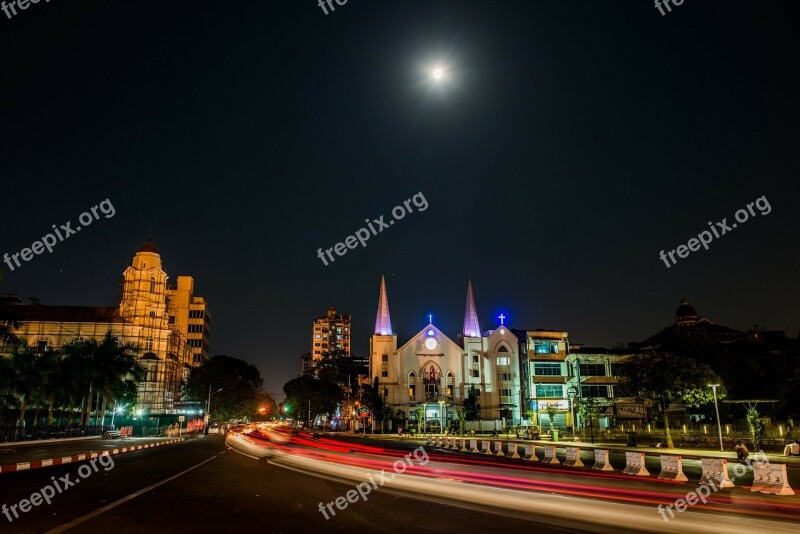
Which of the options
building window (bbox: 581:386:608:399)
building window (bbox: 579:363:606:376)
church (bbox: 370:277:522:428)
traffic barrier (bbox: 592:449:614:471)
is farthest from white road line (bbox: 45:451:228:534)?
church (bbox: 370:277:522:428)

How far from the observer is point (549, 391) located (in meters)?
84.7

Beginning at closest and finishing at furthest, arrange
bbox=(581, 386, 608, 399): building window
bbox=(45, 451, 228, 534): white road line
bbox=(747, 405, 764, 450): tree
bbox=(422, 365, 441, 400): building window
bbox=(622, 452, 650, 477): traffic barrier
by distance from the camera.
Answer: bbox=(45, 451, 228, 534): white road line < bbox=(622, 452, 650, 477): traffic barrier < bbox=(747, 405, 764, 450): tree < bbox=(581, 386, 608, 399): building window < bbox=(422, 365, 441, 400): building window

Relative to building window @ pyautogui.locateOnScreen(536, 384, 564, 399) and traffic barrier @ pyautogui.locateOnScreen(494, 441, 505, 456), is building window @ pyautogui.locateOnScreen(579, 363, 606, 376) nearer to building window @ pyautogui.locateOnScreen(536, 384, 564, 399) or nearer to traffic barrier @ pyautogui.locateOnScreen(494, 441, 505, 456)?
building window @ pyautogui.locateOnScreen(536, 384, 564, 399)

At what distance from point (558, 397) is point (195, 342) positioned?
7899 cm

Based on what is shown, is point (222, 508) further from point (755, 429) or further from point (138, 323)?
point (138, 323)

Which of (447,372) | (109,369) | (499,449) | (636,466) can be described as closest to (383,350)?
(447,372)

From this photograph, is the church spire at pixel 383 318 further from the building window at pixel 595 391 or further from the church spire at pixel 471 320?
the building window at pixel 595 391

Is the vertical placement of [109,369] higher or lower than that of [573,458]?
higher

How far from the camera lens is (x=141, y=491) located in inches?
662

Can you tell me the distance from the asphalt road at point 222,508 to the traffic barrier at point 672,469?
1015 centimetres

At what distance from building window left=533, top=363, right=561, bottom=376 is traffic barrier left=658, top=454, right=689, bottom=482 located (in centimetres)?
6616

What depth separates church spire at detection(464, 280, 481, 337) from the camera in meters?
97.6

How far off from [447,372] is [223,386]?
3608cm

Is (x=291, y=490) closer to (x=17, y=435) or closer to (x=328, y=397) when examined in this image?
(x=17, y=435)
